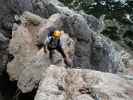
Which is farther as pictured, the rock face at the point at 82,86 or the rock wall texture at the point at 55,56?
the rock wall texture at the point at 55,56

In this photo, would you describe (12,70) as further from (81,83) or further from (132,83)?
(132,83)

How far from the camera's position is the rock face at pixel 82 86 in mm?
10282

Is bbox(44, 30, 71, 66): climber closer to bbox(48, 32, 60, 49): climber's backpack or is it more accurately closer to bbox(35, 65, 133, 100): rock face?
bbox(48, 32, 60, 49): climber's backpack

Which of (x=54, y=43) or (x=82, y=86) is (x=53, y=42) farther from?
(x=82, y=86)

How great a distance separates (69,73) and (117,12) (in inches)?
1286

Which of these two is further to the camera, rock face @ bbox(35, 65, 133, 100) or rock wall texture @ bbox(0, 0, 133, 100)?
rock wall texture @ bbox(0, 0, 133, 100)

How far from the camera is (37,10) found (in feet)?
78.1

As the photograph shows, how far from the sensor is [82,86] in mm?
11266

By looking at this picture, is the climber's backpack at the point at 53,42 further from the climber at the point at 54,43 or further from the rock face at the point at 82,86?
the rock face at the point at 82,86

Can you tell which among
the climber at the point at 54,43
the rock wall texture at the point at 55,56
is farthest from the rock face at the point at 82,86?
the climber at the point at 54,43

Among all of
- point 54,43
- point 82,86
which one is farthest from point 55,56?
point 82,86

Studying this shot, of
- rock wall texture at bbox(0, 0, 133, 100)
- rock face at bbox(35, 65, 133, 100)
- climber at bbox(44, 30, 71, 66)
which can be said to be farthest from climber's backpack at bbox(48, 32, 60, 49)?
rock face at bbox(35, 65, 133, 100)

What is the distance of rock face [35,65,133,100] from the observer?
1028cm

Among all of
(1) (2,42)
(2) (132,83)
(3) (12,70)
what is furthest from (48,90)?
(1) (2,42)
